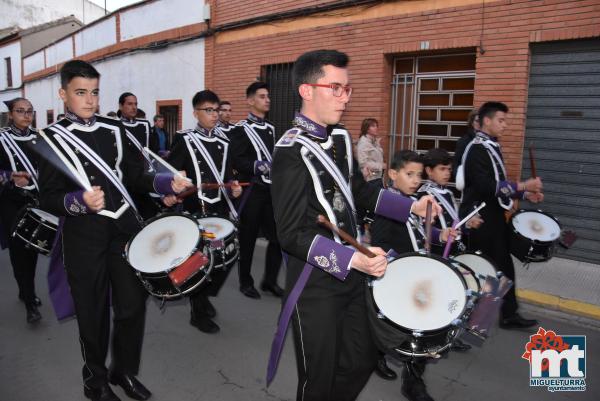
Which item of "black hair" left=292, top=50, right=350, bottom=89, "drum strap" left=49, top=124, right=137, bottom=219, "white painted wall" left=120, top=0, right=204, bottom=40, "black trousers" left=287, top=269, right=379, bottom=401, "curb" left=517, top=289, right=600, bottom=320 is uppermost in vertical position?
"white painted wall" left=120, top=0, right=204, bottom=40

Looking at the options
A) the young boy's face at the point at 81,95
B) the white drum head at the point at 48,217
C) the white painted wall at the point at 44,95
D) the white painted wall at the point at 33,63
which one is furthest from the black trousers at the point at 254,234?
the white painted wall at the point at 33,63

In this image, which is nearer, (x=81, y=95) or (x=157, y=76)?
(x=81, y=95)

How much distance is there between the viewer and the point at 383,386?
3727 millimetres

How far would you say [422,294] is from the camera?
2.54 m

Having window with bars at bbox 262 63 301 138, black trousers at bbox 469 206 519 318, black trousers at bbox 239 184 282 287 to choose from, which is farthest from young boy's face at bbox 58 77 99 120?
window with bars at bbox 262 63 301 138

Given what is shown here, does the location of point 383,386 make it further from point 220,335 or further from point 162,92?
point 162,92

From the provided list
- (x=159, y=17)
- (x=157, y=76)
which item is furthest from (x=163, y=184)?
(x=159, y=17)

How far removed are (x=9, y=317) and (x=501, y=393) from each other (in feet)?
15.0

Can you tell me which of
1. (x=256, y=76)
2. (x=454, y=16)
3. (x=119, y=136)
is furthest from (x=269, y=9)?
(x=119, y=136)

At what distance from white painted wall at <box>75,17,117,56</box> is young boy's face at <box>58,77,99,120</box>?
15.6 meters

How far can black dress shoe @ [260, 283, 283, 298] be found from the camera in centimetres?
570

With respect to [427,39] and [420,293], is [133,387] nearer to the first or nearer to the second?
[420,293]

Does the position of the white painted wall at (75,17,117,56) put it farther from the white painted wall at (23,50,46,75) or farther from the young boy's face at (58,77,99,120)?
the young boy's face at (58,77,99,120)

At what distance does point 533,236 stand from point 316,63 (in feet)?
10.1
